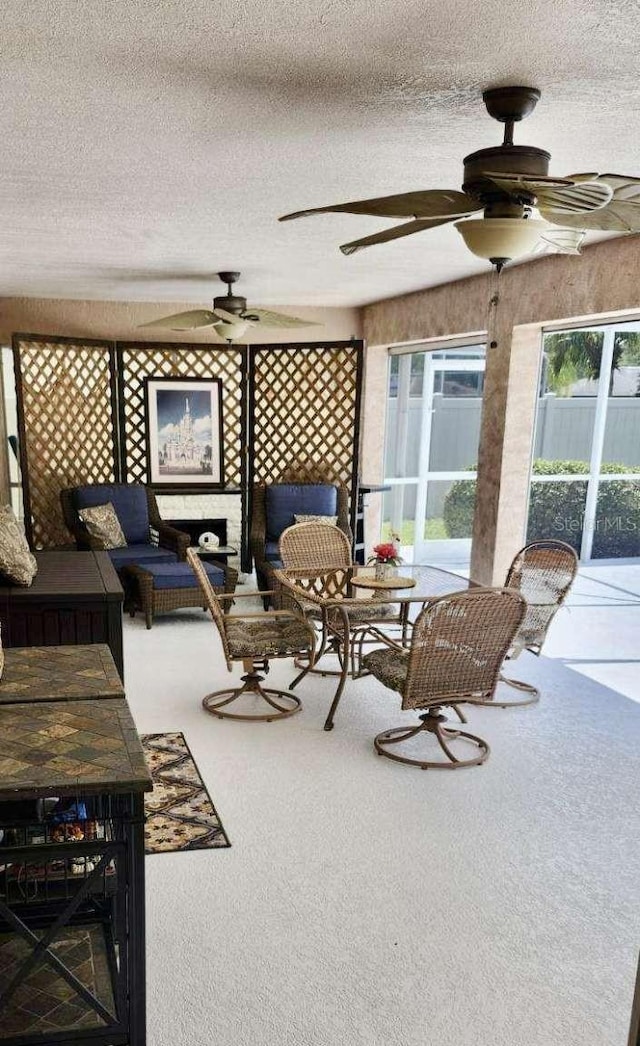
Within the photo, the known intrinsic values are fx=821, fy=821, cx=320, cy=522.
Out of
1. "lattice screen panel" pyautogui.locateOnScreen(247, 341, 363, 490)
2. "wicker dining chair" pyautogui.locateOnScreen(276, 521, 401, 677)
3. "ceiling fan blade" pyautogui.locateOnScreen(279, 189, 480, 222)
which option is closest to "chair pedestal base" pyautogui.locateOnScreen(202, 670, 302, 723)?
"wicker dining chair" pyautogui.locateOnScreen(276, 521, 401, 677)

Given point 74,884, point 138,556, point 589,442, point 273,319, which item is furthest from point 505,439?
point 74,884

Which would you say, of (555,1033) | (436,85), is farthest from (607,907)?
(436,85)

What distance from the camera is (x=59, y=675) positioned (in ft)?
7.56

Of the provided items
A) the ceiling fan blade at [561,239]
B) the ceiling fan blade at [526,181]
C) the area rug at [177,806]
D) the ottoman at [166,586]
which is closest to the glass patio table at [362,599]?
the area rug at [177,806]

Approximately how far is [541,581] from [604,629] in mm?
1659

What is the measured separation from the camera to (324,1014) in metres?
2.19

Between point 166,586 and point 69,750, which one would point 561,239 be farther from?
point 166,586

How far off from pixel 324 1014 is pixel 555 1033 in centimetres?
61

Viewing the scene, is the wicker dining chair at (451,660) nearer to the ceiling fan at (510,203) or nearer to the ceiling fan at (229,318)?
the ceiling fan at (510,203)

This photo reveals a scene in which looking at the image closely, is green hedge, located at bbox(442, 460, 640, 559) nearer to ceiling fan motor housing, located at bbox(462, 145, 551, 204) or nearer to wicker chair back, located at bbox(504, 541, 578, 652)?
wicker chair back, located at bbox(504, 541, 578, 652)

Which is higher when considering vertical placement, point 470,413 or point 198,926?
point 470,413

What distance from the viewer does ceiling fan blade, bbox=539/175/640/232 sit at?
85.1 inches

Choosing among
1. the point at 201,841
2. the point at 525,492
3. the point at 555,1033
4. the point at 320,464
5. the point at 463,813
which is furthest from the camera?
the point at 320,464

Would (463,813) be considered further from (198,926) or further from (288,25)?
(288,25)
